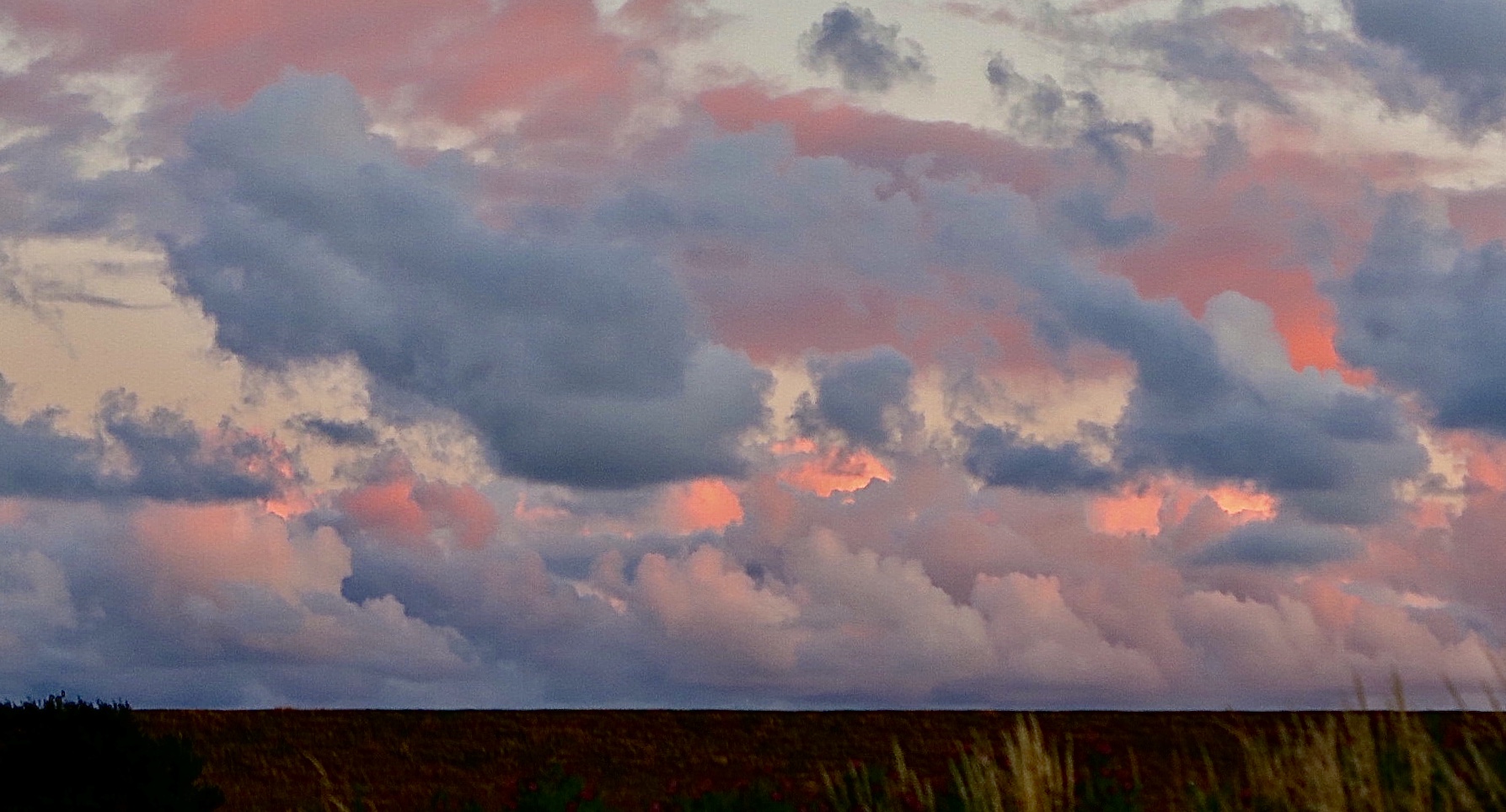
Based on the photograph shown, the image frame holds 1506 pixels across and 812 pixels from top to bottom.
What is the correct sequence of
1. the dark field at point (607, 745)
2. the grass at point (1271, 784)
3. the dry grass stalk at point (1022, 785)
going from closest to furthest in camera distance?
the grass at point (1271, 784)
the dry grass stalk at point (1022, 785)
the dark field at point (607, 745)

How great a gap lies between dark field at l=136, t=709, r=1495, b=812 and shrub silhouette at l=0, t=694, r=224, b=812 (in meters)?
2.49

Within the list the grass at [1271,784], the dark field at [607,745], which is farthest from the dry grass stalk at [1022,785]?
the dark field at [607,745]

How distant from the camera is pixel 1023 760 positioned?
28.6 feet

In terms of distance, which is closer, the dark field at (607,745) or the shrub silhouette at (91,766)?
the shrub silhouette at (91,766)

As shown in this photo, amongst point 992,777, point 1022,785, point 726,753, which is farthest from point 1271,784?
point 726,753

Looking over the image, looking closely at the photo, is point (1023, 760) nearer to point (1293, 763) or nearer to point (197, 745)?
point (1293, 763)

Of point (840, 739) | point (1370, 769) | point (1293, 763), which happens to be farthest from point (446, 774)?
point (1370, 769)

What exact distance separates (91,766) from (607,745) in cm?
481

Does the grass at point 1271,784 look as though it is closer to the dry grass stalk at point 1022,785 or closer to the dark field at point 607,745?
the dry grass stalk at point 1022,785

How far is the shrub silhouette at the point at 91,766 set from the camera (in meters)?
9.95

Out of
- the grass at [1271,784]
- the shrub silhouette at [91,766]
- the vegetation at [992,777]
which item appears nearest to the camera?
the grass at [1271,784]

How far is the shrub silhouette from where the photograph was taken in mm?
9953

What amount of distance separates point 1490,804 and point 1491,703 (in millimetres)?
523

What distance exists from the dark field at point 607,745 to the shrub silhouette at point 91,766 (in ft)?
8.16
